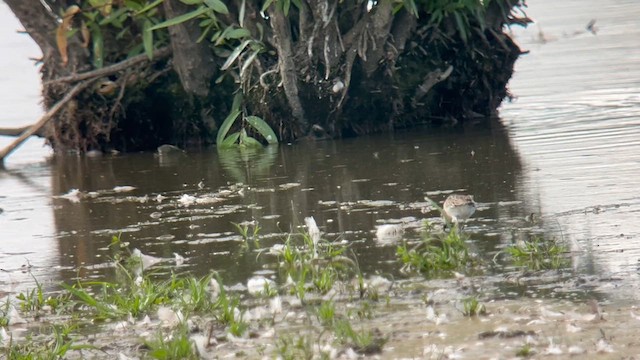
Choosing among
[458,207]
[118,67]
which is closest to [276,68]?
[118,67]

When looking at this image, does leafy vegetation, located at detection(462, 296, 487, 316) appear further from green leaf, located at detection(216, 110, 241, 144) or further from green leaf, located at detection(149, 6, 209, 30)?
green leaf, located at detection(216, 110, 241, 144)

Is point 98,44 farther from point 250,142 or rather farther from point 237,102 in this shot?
point 250,142

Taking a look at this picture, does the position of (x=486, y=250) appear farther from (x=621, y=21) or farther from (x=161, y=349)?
(x=621, y=21)

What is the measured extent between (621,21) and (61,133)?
7.10 m

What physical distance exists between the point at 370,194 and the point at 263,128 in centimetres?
221

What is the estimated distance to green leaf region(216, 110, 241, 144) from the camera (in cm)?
823

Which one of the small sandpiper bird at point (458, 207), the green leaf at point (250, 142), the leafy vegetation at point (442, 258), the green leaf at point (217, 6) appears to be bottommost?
the leafy vegetation at point (442, 258)

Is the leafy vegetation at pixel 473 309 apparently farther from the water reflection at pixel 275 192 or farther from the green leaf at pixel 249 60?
the green leaf at pixel 249 60

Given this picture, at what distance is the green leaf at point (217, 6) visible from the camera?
778 cm

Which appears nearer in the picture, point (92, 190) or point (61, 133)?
point (92, 190)

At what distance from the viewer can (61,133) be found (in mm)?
8969

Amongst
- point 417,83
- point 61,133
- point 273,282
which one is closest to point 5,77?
point 61,133

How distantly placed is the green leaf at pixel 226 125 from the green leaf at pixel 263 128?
0.09 metres

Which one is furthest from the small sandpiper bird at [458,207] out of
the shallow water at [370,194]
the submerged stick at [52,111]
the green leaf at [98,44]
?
the submerged stick at [52,111]
